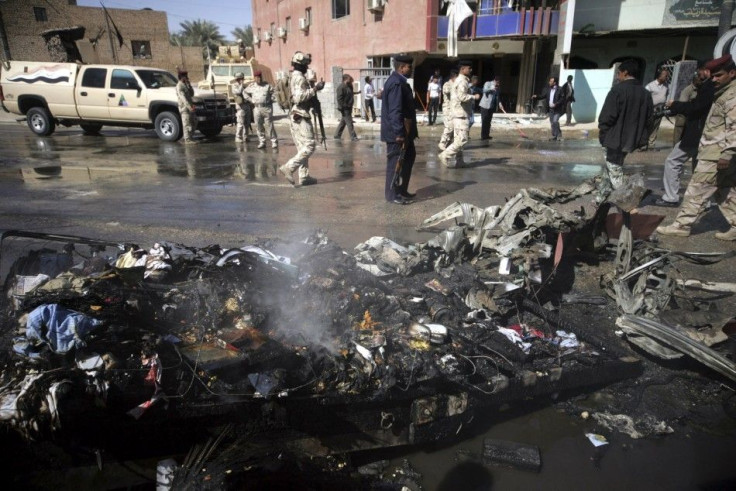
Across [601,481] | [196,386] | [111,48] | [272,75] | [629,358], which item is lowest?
[601,481]

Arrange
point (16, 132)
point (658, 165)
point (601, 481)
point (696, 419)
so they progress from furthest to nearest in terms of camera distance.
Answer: point (16, 132), point (658, 165), point (696, 419), point (601, 481)

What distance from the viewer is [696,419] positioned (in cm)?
288

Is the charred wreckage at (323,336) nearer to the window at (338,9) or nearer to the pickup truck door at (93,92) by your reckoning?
the pickup truck door at (93,92)

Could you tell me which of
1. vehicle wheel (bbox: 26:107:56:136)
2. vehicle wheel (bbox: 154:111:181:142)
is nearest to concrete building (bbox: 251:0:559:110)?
vehicle wheel (bbox: 154:111:181:142)

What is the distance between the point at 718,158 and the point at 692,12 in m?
18.6

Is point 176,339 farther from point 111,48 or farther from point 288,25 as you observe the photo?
point 111,48

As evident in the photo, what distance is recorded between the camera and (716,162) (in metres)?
5.02

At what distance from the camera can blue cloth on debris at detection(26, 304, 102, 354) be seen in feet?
8.80

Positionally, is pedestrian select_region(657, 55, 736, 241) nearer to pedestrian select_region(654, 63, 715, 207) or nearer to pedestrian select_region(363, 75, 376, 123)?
pedestrian select_region(654, 63, 715, 207)

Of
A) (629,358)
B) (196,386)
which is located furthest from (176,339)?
(629,358)

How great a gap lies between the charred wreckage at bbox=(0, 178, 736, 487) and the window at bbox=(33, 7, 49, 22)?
130 feet

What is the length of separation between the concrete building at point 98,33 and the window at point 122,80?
18.5 meters

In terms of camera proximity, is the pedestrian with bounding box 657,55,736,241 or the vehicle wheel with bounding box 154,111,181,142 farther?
the vehicle wheel with bounding box 154,111,181,142

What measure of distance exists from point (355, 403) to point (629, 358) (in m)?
2.01
